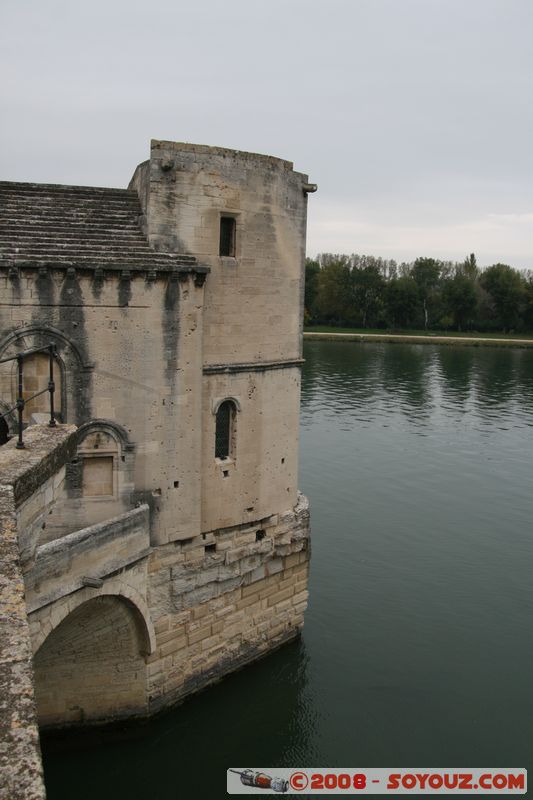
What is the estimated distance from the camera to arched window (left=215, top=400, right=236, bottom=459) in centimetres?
1238

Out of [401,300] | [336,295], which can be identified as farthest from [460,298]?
[336,295]

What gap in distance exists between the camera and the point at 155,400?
37.1 ft

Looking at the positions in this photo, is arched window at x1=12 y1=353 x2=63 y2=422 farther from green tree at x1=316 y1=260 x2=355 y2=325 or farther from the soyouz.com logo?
green tree at x1=316 y1=260 x2=355 y2=325

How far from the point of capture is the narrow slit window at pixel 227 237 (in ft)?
39.1

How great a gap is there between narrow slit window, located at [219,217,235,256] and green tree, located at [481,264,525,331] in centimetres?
7434

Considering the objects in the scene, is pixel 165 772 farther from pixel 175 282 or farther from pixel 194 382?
pixel 175 282

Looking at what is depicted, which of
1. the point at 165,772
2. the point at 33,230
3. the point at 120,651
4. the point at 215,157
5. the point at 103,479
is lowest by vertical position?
the point at 165,772

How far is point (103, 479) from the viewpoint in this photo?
11.3 m

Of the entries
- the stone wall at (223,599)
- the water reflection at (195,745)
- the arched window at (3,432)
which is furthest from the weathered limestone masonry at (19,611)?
the water reflection at (195,745)

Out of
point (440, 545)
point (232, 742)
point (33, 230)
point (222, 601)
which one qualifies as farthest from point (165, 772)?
point (440, 545)

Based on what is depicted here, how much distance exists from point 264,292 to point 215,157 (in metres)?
2.28

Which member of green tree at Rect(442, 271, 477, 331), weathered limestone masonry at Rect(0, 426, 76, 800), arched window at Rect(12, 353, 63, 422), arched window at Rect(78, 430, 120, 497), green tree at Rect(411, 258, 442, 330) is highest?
green tree at Rect(411, 258, 442, 330)

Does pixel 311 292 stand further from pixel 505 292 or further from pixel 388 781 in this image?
pixel 388 781

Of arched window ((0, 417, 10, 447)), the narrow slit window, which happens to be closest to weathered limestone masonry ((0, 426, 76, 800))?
arched window ((0, 417, 10, 447))
